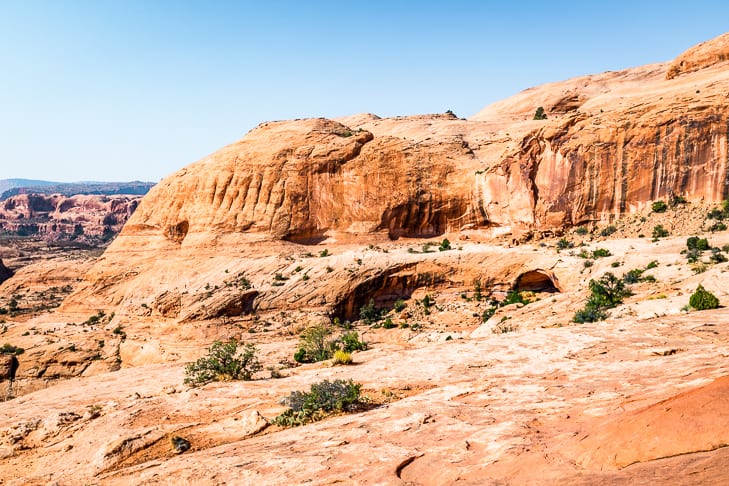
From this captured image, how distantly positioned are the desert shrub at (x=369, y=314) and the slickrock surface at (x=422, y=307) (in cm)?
70

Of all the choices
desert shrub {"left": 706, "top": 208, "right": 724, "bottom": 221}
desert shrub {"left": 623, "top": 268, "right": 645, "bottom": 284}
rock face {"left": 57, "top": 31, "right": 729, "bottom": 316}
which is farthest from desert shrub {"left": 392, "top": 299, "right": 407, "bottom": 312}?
desert shrub {"left": 706, "top": 208, "right": 724, "bottom": 221}

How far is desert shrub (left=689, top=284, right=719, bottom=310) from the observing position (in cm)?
1911

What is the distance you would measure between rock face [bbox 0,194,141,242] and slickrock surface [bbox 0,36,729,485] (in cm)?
8571

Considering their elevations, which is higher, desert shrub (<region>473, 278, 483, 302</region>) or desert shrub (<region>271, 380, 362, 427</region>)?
desert shrub (<region>271, 380, 362, 427</region>)

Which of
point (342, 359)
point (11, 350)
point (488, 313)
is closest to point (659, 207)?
point (488, 313)

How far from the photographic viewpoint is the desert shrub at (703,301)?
1911cm

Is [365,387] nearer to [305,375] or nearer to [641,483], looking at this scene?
[305,375]

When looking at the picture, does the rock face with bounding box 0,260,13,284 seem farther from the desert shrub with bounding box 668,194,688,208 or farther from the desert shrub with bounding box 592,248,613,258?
the desert shrub with bounding box 668,194,688,208

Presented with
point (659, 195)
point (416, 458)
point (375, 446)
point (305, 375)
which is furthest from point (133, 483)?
point (659, 195)

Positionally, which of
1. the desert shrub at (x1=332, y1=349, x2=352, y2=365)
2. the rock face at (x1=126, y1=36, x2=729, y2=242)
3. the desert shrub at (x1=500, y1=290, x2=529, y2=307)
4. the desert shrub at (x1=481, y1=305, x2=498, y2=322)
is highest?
the rock face at (x1=126, y1=36, x2=729, y2=242)

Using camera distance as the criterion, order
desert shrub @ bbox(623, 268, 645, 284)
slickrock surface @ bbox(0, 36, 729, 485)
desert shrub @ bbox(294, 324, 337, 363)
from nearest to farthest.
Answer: slickrock surface @ bbox(0, 36, 729, 485)
desert shrub @ bbox(294, 324, 337, 363)
desert shrub @ bbox(623, 268, 645, 284)

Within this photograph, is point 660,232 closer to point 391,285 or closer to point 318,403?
point 391,285

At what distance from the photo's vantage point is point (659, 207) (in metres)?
37.0

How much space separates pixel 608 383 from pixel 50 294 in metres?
74.0
